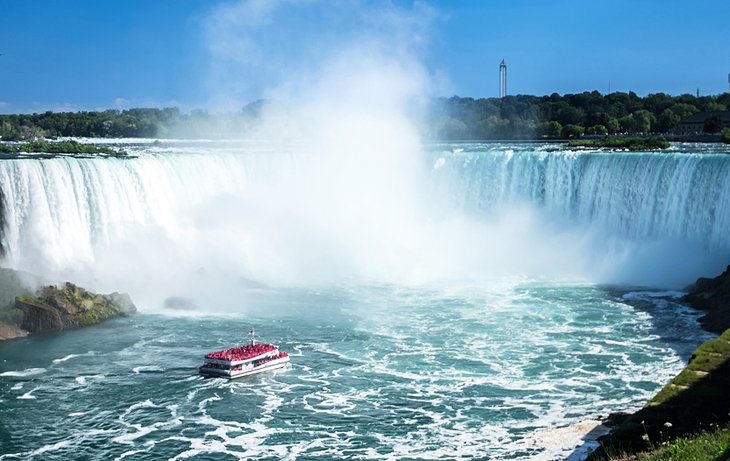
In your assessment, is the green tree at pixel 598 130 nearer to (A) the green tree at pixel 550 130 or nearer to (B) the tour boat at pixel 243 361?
(A) the green tree at pixel 550 130

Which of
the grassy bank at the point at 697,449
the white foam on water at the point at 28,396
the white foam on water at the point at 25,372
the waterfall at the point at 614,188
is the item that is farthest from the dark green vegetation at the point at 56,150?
the grassy bank at the point at 697,449

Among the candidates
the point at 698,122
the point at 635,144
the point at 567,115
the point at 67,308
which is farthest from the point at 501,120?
the point at 67,308

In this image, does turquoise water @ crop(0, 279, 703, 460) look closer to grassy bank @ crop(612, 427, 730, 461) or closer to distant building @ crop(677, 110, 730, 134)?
grassy bank @ crop(612, 427, 730, 461)

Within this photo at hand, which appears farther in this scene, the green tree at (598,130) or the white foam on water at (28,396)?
the green tree at (598,130)

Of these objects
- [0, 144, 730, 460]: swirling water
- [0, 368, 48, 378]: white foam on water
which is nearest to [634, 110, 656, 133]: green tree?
[0, 144, 730, 460]: swirling water

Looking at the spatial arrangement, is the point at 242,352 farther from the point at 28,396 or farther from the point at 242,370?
the point at 28,396
